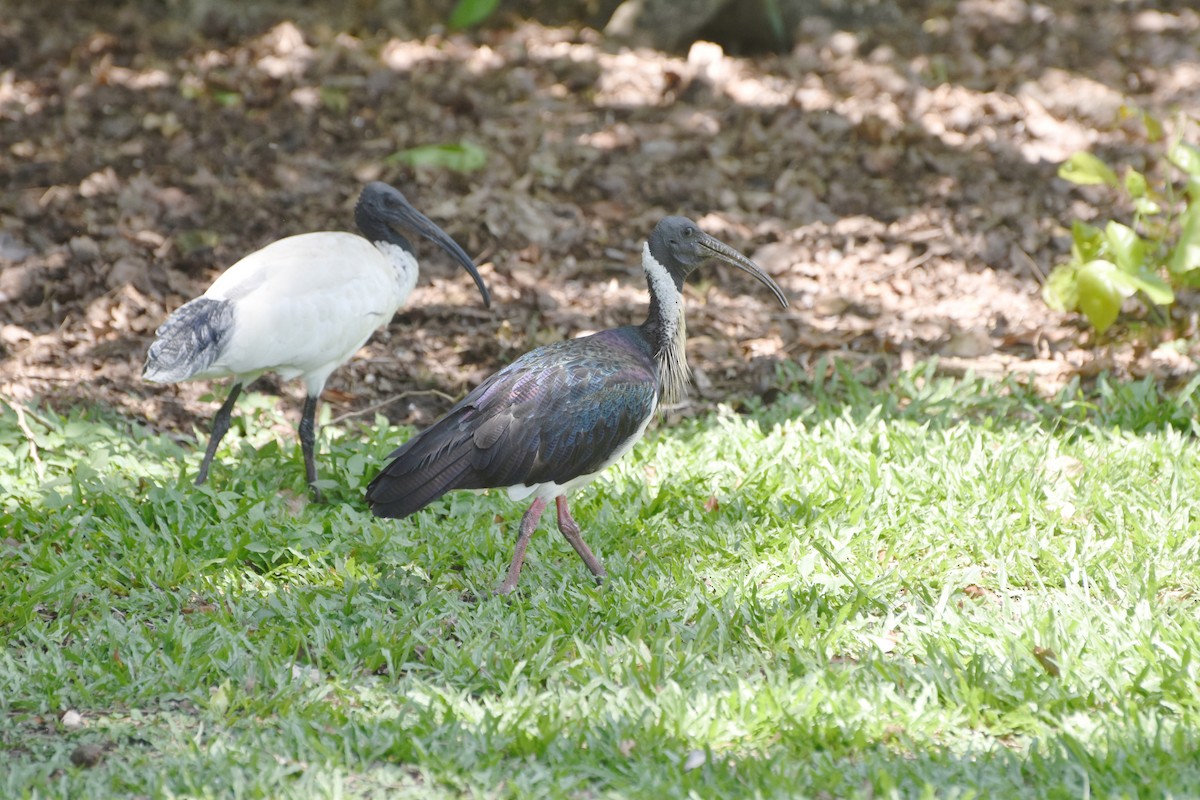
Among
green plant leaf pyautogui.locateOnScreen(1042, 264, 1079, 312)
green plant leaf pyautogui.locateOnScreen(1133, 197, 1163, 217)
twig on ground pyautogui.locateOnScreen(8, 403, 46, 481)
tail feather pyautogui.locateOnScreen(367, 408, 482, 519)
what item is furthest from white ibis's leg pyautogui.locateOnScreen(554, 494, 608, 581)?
green plant leaf pyautogui.locateOnScreen(1133, 197, 1163, 217)

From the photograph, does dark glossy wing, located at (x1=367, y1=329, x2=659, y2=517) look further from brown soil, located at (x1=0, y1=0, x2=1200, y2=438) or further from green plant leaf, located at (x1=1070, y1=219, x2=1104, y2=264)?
green plant leaf, located at (x1=1070, y1=219, x2=1104, y2=264)

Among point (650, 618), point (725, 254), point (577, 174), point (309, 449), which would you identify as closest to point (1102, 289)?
point (725, 254)

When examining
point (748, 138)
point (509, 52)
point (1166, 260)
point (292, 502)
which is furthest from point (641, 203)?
point (292, 502)

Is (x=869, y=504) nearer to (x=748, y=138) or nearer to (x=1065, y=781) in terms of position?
(x=1065, y=781)

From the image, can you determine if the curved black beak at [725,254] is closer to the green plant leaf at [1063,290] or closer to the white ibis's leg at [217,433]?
the white ibis's leg at [217,433]

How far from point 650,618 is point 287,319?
203 centimetres

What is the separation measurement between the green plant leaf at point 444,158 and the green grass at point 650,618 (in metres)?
2.98

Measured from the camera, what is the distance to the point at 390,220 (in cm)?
614

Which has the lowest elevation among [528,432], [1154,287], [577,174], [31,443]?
[31,443]

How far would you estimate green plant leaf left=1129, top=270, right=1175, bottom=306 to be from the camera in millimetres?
6203

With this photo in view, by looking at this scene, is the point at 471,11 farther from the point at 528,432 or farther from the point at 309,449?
the point at 528,432

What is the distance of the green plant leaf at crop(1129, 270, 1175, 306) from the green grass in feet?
1.52

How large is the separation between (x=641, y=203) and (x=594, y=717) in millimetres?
5353

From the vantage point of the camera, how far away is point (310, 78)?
9.59 m
